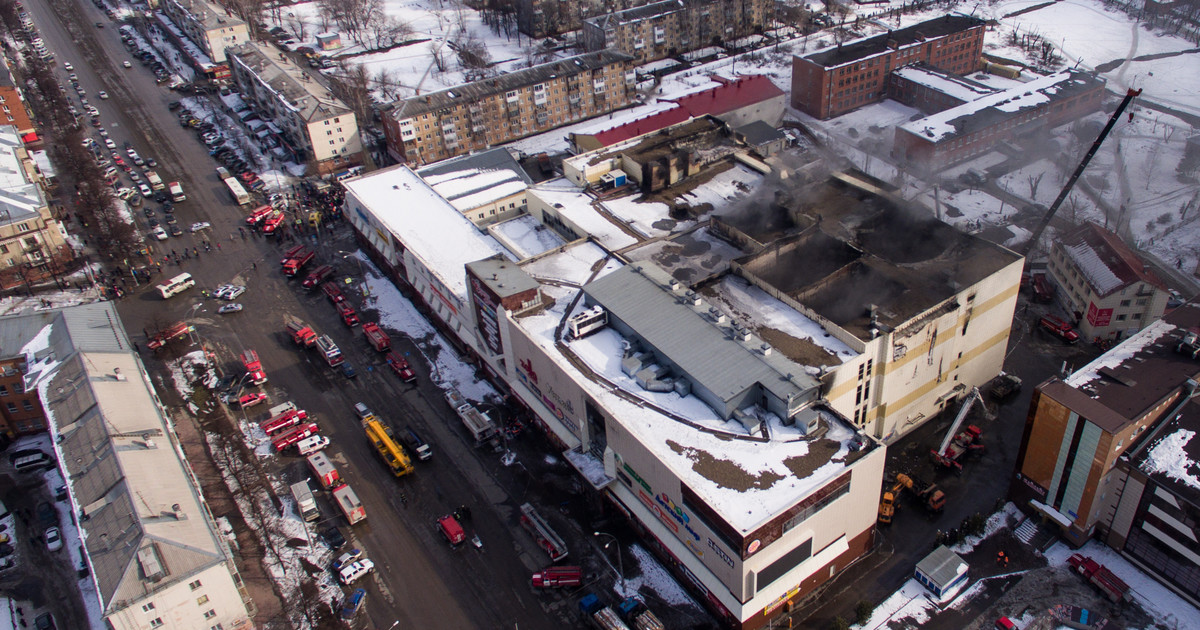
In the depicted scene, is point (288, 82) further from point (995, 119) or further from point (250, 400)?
point (995, 119)

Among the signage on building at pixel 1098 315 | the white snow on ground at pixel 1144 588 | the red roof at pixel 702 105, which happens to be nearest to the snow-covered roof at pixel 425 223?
the red roof at pixel 702 105

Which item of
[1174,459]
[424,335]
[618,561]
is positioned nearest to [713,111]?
[424,335]

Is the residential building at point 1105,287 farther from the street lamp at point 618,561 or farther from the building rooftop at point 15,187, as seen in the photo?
the building rooftop at point 15,187

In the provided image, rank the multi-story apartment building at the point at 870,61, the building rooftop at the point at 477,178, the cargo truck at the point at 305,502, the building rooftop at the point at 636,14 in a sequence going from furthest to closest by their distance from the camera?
the building rooftop at the point at 636,14, the multi-story apartment building at the point at 870,61, the building rooftop at the point at 477,178, the cargo truck at the point at 305,502

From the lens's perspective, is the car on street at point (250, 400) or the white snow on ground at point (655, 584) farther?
the car on street at point (250, 400)

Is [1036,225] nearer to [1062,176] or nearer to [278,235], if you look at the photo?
[1062,176]

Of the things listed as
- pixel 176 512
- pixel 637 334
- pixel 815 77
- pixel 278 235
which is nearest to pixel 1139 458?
pixel 637 334

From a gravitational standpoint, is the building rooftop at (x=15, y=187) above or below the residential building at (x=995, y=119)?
above

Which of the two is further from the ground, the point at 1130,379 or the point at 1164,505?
the point at 1130,379
